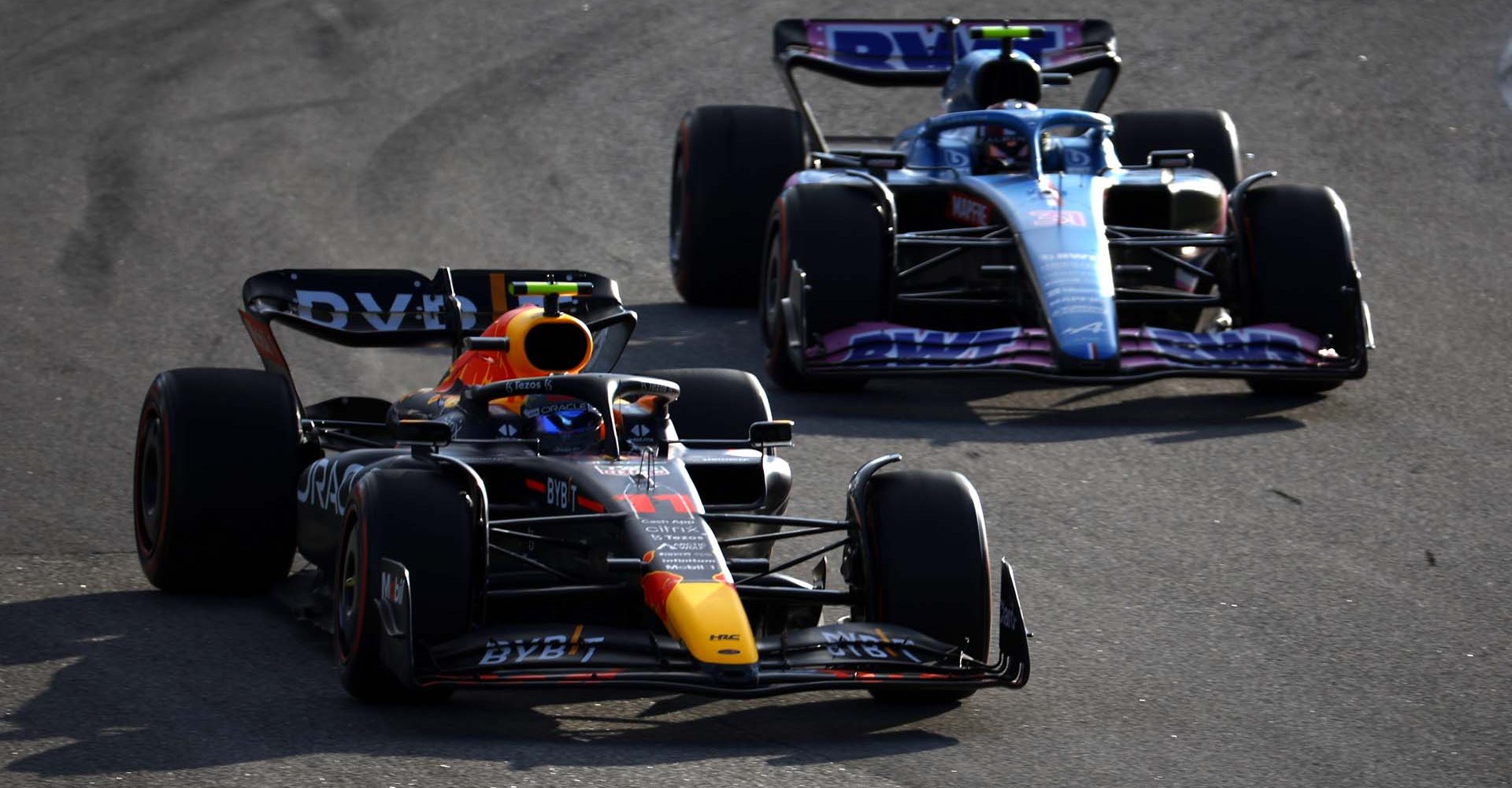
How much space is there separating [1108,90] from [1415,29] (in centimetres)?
686

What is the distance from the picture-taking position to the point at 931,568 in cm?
714

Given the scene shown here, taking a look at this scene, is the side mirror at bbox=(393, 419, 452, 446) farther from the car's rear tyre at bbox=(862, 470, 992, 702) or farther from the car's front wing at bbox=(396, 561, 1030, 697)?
the car's rear tyre at bbox=(862, 470, 992, 702)

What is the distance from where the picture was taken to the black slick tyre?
8.77 meters

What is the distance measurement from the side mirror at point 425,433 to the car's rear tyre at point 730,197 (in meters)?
7.22

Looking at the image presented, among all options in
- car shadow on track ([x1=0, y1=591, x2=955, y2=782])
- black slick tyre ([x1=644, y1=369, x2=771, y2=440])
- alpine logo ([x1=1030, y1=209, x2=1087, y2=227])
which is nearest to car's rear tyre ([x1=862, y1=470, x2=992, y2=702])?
Result: car shadow on track ([x1=0, y1=591, x2=955, y2=782])

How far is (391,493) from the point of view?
6910mm

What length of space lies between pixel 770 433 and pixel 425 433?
3.95 ft

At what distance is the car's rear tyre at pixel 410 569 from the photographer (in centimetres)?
671

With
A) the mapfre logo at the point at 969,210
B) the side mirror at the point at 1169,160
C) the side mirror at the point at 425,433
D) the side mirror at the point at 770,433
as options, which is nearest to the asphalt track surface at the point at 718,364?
the side mirror at the point at 425,433

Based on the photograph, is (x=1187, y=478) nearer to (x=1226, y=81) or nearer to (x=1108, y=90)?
(x=1108, y=90)

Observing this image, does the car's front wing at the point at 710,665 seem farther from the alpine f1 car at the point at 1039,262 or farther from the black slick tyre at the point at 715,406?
the alpine f1 car at the point at 1039,262

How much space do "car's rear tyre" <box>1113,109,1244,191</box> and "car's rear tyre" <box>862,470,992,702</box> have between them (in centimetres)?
793

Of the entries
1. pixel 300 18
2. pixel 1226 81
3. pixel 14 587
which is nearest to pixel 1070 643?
pixel 14 587

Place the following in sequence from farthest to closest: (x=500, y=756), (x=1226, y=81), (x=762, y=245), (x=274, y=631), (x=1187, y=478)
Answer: (x=1226, y=81) < (x=762, y=245) < (x=1187, y=478) < (x=274, y=631) < (x=500, y=756)
